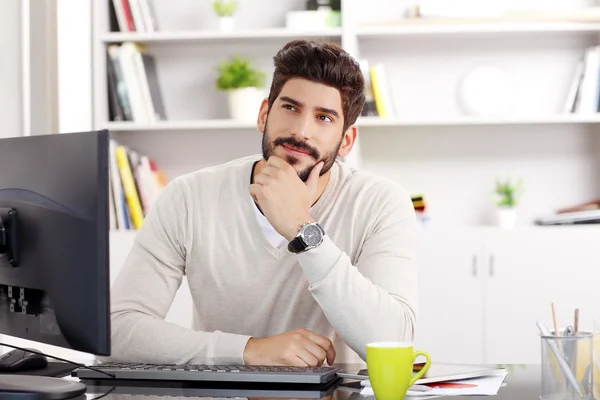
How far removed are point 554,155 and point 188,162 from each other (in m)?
1.55

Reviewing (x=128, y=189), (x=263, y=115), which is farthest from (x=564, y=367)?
(x=128, y=189)

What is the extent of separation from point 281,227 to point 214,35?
1.95 metres

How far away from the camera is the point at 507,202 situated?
11.4 ft

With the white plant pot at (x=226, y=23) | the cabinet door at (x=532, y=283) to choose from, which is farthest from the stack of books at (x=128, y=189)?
the cabinet door at (x=532, y=283)

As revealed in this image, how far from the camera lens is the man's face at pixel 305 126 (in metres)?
1.94

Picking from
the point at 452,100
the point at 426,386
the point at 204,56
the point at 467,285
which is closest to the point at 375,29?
the point at 452,100

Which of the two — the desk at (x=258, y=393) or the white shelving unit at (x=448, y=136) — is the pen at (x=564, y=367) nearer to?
the desk at (x=258, y=393)

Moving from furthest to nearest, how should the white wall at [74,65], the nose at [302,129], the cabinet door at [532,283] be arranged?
the white wall at [74,65] < the cabinet door at [532,283] < the nose at [302,129]

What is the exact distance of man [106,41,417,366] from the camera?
1.77 metres

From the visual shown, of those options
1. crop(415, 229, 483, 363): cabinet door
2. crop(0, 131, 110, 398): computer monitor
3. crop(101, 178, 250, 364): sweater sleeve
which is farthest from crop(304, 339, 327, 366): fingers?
crop(415, 229, 483, 363): cabinet door

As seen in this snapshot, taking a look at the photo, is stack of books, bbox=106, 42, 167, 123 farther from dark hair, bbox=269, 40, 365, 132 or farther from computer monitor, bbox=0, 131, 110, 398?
computer monitor, bbox=0, 131, 110, 398

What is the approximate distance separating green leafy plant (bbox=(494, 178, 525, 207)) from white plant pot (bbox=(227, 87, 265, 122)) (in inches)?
40.7

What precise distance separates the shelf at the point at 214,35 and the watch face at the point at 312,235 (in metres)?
1.93

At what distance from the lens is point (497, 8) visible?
3.53m
